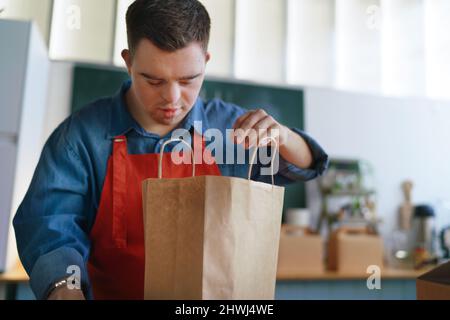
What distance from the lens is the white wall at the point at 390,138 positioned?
11.7ft

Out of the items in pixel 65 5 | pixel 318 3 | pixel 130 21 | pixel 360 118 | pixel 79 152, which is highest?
pixel 318 3

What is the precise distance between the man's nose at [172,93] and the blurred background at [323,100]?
0.45m

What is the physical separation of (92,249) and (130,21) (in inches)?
22.6

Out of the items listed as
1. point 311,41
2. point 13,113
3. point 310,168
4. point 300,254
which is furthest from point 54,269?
point 300,254

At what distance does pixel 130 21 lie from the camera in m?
0.99

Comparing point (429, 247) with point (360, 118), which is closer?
point (429, 247)

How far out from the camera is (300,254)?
2754 mm

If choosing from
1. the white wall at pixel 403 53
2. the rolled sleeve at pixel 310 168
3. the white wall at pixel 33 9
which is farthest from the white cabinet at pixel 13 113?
the white wall at pixel 403 53

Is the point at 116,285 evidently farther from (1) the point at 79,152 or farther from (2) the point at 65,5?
(2) the point at 65,5

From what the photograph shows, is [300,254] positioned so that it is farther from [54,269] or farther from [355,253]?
[54,269]

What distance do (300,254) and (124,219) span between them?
187 cm

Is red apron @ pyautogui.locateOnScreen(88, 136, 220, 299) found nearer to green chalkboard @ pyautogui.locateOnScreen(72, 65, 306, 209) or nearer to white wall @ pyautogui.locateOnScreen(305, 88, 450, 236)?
green chalkboard @ pyautogui.locateOnScreen(72, 65, 306, 209)
